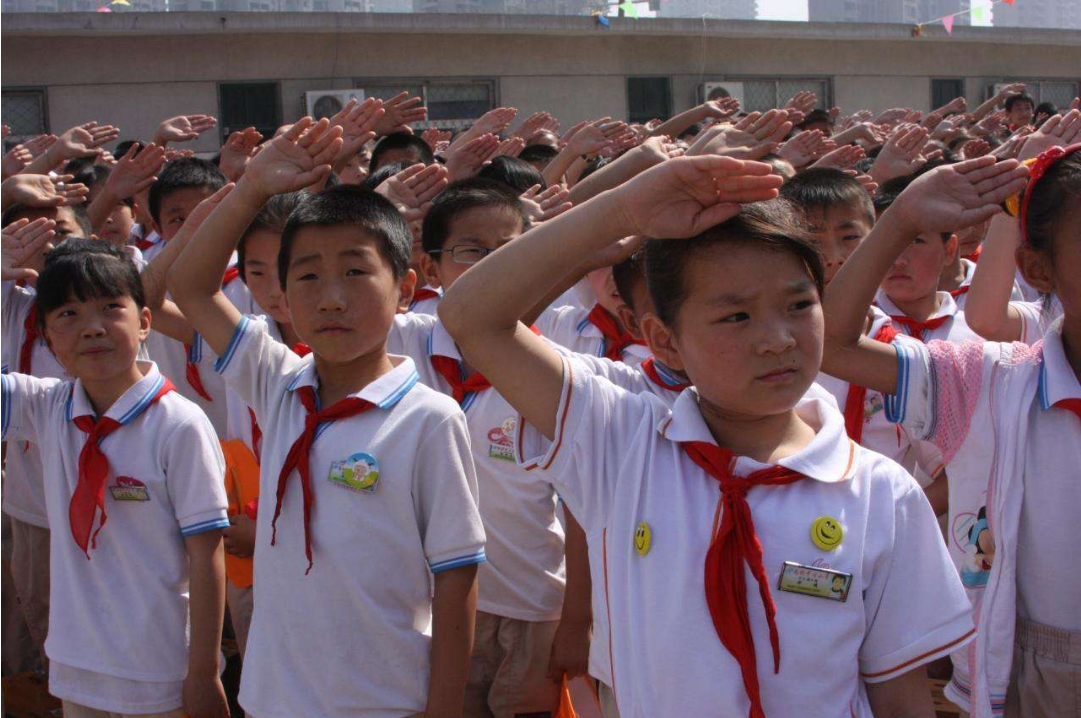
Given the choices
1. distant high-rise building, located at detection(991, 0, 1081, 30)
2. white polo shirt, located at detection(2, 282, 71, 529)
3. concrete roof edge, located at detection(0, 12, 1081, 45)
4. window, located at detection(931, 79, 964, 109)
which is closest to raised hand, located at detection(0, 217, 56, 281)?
white polo shirt, located at detection(2, 282, 71, 529)

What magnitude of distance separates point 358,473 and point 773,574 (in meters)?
0.90

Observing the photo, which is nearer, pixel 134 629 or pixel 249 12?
pixel 134 629

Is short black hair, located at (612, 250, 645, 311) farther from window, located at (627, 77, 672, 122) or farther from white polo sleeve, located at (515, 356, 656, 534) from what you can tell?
window, located at (627, 77, 672, 122)

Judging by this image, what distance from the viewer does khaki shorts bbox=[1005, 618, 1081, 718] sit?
5.80ft

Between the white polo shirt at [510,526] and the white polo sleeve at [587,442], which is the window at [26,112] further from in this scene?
the white polo sleeve at [587,442]

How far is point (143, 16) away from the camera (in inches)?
465

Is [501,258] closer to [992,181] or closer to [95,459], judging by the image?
[992,181]

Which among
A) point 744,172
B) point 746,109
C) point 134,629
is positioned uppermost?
point 746,109

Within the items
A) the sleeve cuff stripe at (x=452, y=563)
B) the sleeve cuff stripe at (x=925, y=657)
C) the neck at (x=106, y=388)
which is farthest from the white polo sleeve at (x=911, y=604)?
the neck at (x=106, y=388)

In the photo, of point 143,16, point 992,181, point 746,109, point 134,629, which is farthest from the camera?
point 746,109

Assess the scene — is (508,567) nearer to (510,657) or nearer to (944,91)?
(510,657)

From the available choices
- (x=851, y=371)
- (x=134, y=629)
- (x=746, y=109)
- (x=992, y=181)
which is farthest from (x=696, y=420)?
(x=746, y=109)

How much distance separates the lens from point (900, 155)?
4.80m

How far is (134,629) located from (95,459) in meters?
0.39
